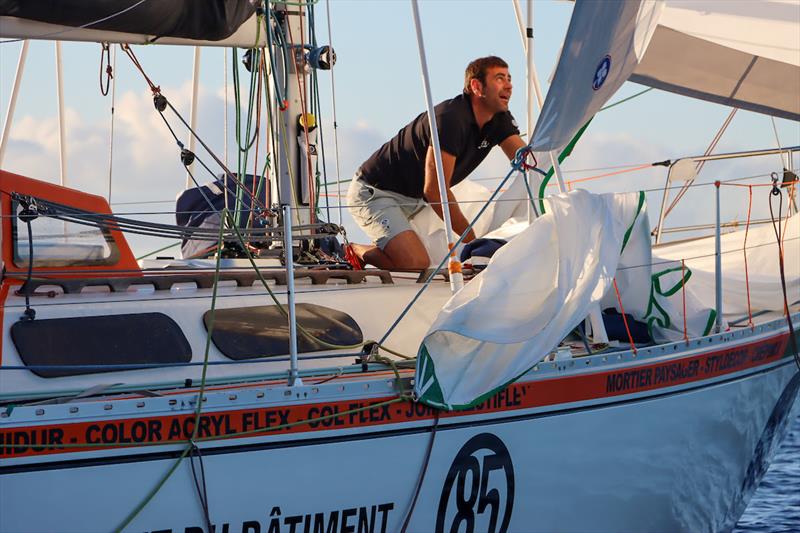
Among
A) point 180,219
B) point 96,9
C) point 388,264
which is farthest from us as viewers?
point 180,219

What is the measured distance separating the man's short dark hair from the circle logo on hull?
2.28 metres

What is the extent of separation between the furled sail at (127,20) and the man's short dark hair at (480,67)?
Result: 1.42 m

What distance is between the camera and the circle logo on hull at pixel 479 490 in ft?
17.3

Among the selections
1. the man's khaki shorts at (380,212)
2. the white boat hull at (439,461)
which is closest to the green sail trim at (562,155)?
the white boat hull at (439,461)

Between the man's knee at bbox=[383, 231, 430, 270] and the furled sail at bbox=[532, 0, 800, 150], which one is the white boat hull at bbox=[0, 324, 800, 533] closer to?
the man's knee at bbox=[383, 231, 430, 270]

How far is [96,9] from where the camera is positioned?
21.5ft

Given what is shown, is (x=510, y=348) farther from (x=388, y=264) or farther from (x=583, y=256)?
(x=388, y=264)

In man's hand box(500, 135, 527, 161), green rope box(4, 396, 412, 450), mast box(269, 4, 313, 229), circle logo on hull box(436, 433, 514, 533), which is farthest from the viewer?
mast box(269, 4, 313, 229)

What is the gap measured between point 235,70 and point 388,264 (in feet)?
7.42

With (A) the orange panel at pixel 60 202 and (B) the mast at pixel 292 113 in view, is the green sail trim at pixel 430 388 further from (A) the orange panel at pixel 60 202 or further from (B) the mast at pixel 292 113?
(B) the mast at pixel 292 113

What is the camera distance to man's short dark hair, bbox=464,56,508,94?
6.70 metres

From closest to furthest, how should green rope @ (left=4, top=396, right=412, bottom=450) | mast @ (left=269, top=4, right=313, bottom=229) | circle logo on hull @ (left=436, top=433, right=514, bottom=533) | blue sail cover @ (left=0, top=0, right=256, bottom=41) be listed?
green rope @ (left=4, top=396, right=412, bottom=450), circle logo on hull @ (left=436, top=433, right=514, bottom=533), blue sail cover @ (left=0, top=0, right=256, bottom=41), mast @ (left=269, top=4, right=313, bottom=229)

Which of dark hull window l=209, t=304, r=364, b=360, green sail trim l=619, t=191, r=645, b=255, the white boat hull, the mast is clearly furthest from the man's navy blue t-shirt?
the white boat hull

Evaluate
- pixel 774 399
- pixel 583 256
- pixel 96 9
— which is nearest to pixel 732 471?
pixel 774 399
